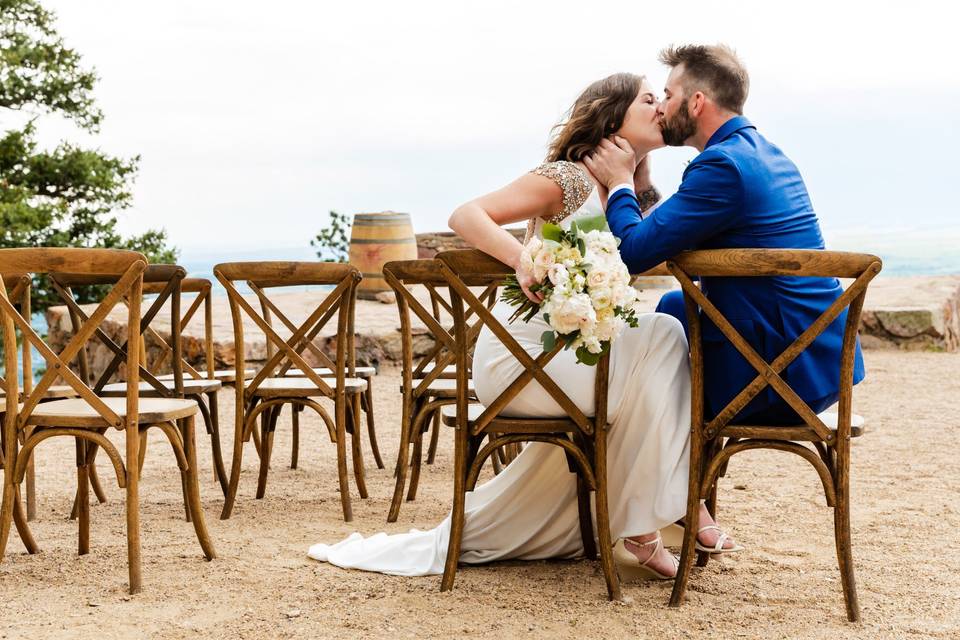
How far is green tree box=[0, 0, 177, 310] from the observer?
10352 mm

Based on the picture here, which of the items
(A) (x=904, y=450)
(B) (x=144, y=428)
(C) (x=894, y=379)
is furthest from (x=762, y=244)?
(C) (x=894, y=379)

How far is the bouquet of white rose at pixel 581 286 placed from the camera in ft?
8.75

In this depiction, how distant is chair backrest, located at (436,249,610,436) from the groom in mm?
303

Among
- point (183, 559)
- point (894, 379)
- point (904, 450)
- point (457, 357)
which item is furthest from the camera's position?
point (894, 379)

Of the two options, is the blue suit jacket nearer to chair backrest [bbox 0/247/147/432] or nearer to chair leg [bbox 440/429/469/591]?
chair leg [bbox 440/429/469/591]

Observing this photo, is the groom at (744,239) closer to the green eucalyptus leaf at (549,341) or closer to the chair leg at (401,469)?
the green eucalyptus leaf at (549,341)

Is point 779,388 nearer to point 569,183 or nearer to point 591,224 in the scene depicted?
point 591,224

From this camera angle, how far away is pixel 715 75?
3.08m

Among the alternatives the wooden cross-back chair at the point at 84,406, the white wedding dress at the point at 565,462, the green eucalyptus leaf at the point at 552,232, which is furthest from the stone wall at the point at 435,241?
the green eucalyptus leaf at the point at 552,232

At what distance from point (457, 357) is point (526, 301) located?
0.94 feet

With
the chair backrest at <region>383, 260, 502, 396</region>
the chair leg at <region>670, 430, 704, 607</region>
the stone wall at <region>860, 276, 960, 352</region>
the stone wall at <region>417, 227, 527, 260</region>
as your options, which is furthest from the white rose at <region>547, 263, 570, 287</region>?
the stone wall at <region>417, 227, 527, 260</region>

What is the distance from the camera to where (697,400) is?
2.84 m

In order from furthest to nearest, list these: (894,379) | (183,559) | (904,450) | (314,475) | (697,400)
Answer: (894,379) → (904,450) → (314,475) → (183,559) → (697,400)

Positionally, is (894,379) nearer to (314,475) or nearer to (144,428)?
(314,475)
